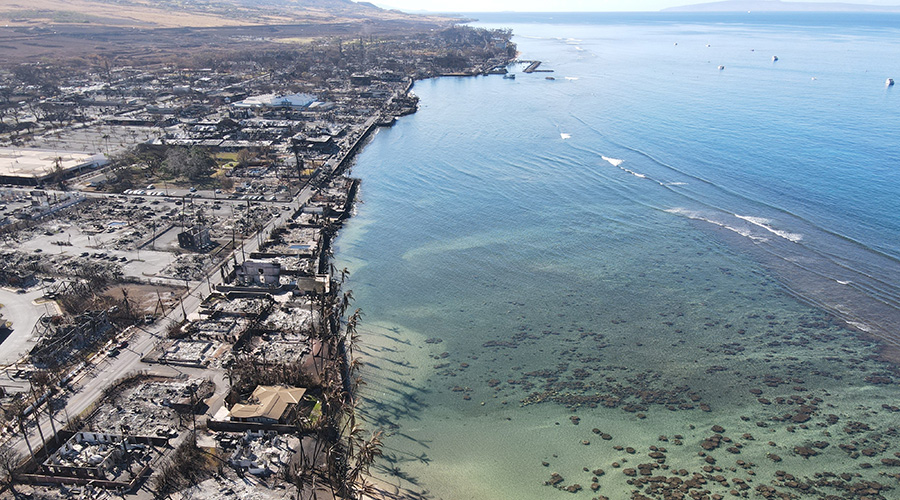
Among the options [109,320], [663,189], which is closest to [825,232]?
[663,189]

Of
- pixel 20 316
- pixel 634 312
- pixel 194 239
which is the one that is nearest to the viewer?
pixel 20 316

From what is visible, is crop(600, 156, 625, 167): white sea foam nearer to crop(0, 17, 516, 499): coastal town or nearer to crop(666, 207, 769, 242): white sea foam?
crop(666, 207, 769, 242): white sea foam

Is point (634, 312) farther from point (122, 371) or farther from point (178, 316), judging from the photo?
point (122, 371)

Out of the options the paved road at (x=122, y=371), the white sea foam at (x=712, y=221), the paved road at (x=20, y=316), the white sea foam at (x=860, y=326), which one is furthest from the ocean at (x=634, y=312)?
the paved road at (x=20, y=316)

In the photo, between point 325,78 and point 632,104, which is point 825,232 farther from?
point 325,78

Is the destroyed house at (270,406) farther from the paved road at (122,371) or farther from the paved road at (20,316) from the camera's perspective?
the paved road at (20,316)

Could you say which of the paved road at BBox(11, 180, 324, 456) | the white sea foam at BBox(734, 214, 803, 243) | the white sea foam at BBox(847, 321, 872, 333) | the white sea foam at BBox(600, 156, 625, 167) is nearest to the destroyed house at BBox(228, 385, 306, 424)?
the paved road at BBox(11, 180, 324, 456)

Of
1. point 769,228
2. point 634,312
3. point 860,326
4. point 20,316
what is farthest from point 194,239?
point 769,228
